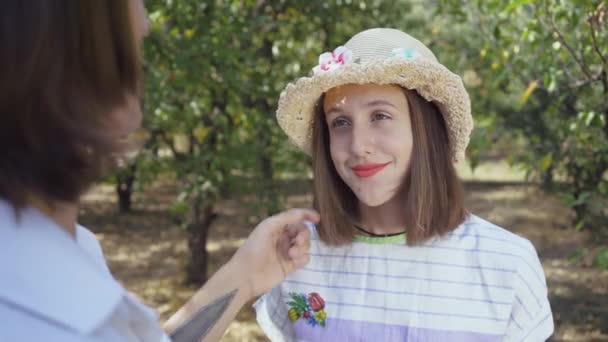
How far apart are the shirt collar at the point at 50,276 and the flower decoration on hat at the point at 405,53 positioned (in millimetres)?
1223

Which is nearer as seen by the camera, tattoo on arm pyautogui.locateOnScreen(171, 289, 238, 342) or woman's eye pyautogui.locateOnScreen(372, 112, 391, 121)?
tattoo on arm pyautogui.locateOnScreen(171, 289, 238, 342)

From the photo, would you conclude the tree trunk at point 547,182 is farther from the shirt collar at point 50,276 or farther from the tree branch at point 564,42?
the shirt collar at point 50,276

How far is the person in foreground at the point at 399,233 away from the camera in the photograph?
69.9 inches

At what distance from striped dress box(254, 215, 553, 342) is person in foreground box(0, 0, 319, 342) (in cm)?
108

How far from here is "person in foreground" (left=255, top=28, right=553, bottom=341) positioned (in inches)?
69.9

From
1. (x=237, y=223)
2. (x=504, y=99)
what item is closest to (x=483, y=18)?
(x=504, y=99)

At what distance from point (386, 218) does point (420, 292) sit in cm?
25

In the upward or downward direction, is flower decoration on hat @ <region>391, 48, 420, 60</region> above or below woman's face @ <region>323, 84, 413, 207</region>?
above

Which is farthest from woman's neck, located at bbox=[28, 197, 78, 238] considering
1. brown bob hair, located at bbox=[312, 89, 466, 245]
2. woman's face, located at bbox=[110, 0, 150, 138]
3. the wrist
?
brown bob hair, located at bbox=[312, 89, 466, 245]

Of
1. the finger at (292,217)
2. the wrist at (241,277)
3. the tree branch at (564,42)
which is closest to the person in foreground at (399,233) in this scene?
the finger at (292,217)

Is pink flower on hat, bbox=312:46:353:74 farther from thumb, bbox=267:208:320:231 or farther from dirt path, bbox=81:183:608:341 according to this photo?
dirt path, bbox=81:183:608:341

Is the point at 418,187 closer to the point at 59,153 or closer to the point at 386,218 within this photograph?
the point at 386,218

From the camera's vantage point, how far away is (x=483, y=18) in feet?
13.1

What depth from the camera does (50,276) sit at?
725 mm
